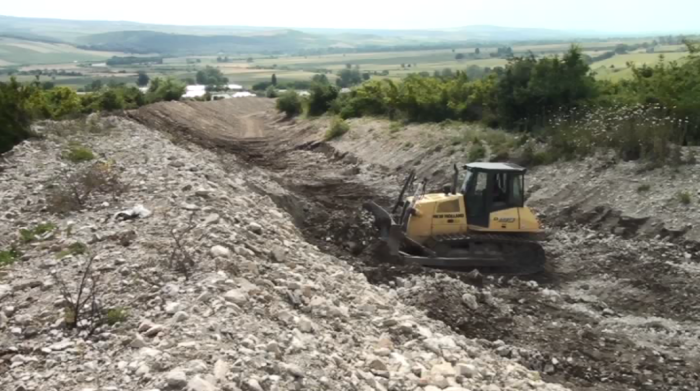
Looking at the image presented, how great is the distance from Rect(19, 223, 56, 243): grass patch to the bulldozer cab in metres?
7.40

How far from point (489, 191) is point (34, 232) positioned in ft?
26.2

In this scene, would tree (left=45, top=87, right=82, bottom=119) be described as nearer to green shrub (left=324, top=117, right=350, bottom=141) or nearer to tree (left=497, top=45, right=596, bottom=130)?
green shrub (left=324, top=117, right=350, bottom=141)

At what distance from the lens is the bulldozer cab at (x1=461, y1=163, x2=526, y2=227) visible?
14234 mm

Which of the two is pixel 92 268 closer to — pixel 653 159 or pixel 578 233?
pixel 578 233

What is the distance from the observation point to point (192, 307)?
26.7 ft

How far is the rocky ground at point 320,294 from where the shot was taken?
7.37m

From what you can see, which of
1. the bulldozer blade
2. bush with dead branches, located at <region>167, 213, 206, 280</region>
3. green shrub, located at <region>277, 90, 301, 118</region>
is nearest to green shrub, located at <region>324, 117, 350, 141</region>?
green shrub, located at <region>277, 90, 301, 118</region>

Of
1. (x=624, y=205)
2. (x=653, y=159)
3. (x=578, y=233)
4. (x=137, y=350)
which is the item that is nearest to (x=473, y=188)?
(x=578, y=233)

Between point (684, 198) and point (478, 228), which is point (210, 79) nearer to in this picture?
point (684, 198)

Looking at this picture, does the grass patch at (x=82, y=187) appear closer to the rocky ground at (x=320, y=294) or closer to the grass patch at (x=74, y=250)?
the rocky ground at (x=320, y=294)

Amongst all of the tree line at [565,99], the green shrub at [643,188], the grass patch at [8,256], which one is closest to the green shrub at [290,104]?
the tree line at [565,99]

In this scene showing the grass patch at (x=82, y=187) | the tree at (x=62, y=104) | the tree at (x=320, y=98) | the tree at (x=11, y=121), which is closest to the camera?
the grass patch at (x=82, y=187)

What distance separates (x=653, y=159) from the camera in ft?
61.5

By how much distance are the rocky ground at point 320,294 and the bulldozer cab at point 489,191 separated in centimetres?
142
